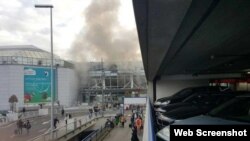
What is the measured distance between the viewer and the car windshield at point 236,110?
5.88 metres

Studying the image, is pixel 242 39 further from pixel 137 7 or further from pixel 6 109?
pixel 6 109

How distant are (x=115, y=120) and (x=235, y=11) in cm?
3728

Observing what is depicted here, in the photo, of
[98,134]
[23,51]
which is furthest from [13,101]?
[98,134]

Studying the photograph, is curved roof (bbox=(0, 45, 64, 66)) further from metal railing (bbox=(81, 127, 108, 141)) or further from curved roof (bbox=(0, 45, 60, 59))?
metal railing (bbox=(81, 127, 108, 141))

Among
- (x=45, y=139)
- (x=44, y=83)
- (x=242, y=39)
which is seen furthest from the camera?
(x=44, y=83)

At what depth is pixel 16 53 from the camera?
82938 mm

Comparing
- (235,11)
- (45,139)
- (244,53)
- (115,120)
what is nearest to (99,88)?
(115,120)

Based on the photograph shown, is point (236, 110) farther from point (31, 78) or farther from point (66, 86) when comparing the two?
point (66, 86)

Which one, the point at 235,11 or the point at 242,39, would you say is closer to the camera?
the point at 235,11

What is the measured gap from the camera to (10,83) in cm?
7475

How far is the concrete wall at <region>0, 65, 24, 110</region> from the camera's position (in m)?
73.1

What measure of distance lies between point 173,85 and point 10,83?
48920 mm

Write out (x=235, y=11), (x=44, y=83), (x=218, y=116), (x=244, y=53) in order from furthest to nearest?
(x=44, y=83) < (x=244, y=53) < (x=235, y=11) < (x=218, y=116)

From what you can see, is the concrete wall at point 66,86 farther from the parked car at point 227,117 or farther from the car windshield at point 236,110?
the parked car at point 227,117
